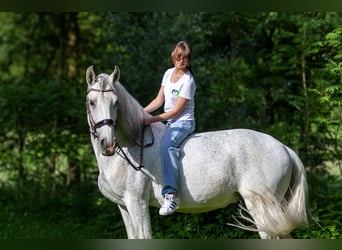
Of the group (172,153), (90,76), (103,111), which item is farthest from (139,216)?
(90,76)

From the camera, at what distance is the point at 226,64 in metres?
8.46

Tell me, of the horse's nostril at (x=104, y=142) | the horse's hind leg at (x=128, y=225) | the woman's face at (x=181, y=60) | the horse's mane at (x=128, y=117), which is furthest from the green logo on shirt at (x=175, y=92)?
the horse's hind leg at (x=128, y=225)

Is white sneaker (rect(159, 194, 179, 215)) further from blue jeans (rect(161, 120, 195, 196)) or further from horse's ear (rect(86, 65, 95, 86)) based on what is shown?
horse's ear (rect(86, 65, 95, 86))

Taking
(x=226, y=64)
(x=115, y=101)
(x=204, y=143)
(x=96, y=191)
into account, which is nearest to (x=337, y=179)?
(x=226, y=64)

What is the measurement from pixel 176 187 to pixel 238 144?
0.67 metres

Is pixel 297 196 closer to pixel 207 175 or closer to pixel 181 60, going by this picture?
pixel 207 175

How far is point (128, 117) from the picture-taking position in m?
4.59

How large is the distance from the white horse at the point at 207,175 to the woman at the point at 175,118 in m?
0.12

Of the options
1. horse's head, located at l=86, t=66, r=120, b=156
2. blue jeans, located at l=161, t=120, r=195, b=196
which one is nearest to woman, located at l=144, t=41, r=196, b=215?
blue jeans, located at l=161, t=120, r=195, b=196

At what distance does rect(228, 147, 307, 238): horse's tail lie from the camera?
15.0 ft

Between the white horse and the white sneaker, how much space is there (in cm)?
14

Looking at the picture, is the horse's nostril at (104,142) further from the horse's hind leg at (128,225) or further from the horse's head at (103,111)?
the horse's hind leg at (128,225)

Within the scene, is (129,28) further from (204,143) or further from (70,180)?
(204,143)

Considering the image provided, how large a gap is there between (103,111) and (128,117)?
36 centimetres
